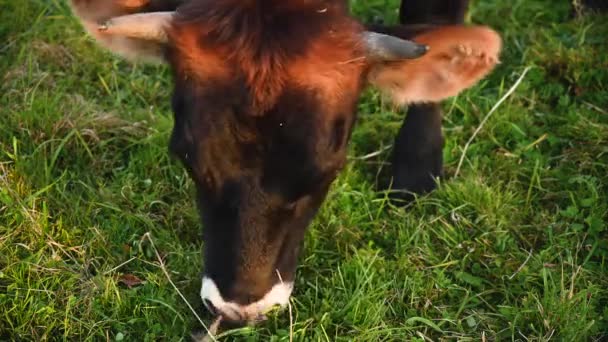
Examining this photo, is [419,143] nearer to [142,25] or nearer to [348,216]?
[348,216]

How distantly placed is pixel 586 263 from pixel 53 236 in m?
2.37

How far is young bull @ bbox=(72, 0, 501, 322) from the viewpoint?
2812 millimetres

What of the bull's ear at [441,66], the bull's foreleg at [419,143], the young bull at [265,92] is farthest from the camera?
the bull's foreleg at [419,143]

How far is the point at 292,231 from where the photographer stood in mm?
3180

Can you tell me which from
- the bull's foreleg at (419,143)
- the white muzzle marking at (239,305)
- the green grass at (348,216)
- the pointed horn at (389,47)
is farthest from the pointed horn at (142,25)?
the bull's foreleg at (419,143)

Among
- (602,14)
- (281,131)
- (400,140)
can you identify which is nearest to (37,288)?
(281,131)

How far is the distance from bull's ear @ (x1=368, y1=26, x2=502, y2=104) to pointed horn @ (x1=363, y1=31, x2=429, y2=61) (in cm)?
9

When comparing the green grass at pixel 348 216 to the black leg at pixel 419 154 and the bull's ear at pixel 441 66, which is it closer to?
the black leg at pixel 419 154

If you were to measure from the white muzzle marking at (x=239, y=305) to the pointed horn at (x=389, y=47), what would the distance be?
92 cm

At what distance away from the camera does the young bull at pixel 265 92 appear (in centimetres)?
281

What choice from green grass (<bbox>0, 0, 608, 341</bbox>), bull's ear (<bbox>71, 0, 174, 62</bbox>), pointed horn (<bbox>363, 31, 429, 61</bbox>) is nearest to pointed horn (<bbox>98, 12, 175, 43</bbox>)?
A: bull's ear (<bbox>71, 0, 174, 62</bbox>)

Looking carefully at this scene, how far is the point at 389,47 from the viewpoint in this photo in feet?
9.81

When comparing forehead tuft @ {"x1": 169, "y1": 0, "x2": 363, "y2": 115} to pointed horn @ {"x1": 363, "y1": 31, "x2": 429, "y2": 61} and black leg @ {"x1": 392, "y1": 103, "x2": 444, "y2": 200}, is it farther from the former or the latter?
black leg @ {"x1": 392, "y1": 103, "x2": 444, "y2": 200}

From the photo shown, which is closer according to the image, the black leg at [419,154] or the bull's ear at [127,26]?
the bull's ear at [127,26]
